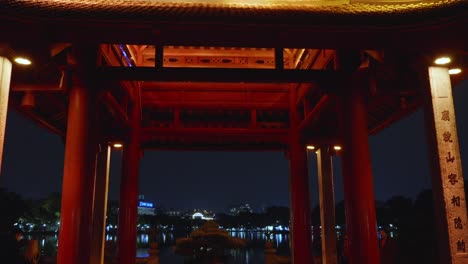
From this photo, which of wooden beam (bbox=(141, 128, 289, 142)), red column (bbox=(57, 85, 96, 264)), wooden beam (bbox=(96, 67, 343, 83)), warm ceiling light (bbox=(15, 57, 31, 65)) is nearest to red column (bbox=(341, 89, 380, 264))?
wooden beam (bbox=(96, 67, 343, 83))

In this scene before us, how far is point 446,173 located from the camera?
5266 millimetres

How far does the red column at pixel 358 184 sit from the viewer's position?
6.54m

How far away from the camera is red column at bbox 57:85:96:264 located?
6223 mm

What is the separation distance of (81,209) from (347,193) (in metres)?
4.62

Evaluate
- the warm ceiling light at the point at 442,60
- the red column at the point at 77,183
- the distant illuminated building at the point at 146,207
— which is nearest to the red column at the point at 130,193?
the red column at the point at 77,183

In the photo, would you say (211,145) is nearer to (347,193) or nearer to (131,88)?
(131,88)

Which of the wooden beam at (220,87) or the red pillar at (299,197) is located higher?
the wooden beam at (220,87)

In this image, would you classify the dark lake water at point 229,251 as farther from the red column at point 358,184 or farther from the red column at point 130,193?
the red column at point 358,184

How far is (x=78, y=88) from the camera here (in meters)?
6.83

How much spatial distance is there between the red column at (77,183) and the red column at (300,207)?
6618mm

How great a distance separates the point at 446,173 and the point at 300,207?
673 centimetres

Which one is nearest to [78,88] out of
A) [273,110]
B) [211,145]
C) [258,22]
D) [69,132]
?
[69,132]

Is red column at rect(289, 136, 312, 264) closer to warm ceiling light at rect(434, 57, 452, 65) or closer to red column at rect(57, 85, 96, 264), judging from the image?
warm ceiling light at rect(434, 57, 452, 65)

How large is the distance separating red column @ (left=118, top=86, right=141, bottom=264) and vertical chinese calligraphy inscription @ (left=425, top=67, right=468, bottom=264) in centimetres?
813
